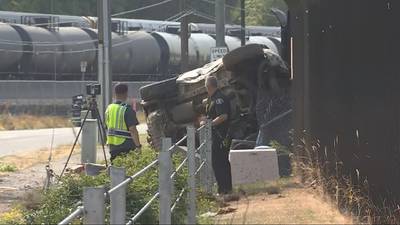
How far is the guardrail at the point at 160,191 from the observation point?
3547 mm

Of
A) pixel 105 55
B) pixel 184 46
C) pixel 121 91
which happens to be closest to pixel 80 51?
pixel 184 46

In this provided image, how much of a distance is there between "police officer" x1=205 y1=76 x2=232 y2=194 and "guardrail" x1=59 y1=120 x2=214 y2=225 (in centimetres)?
12

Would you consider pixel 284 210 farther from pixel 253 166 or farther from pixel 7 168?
pixel 7 168

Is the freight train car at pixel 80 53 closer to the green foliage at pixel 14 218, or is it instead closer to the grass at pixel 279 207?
the green foliage at pixel 14 218

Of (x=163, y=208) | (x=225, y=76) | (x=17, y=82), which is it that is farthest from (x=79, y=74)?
(x=163, y=208)

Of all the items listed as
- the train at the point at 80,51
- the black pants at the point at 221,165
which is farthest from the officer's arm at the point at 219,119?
the train at the point at 80,51

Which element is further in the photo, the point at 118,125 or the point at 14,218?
the point at 118,125

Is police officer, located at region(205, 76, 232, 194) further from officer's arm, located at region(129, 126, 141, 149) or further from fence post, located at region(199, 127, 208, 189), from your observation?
officer's arm, located at region(129, 126, 141, 149)

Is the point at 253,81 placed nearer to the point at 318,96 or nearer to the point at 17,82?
the point at 318,96

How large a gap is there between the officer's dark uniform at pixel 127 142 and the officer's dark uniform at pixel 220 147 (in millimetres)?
1131

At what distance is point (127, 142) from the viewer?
36.0 ft

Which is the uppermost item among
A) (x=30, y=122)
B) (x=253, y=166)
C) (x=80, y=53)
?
(x=80, y=53)

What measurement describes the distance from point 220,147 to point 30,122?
3200cm

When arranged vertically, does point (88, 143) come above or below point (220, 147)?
below
